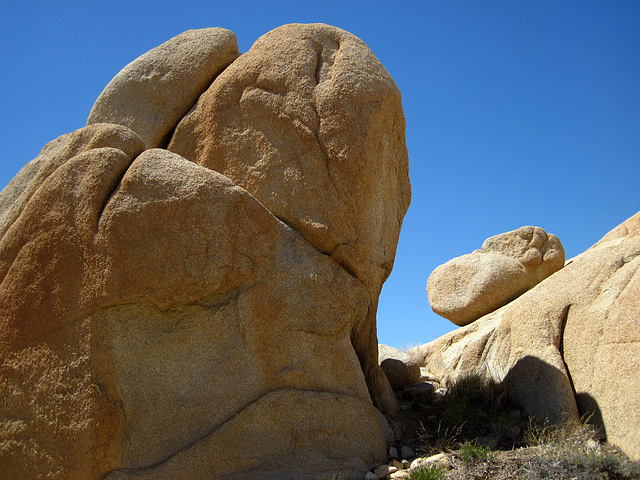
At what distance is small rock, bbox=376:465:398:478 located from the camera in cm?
577

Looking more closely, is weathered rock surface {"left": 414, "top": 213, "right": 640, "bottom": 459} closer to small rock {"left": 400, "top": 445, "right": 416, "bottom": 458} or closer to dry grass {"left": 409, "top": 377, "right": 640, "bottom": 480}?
dry grass {"left": 409, "top": 377, "right": 640, "bottom": 480}

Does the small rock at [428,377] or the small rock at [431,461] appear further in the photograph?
the small rock at [428,377]

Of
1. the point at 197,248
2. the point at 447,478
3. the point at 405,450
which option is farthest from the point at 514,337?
the point at 197,248

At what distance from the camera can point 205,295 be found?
5883mm

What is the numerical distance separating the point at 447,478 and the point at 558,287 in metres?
3.55

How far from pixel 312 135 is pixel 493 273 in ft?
21.8

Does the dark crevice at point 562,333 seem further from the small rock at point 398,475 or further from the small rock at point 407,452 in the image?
the small rock at point 398,475

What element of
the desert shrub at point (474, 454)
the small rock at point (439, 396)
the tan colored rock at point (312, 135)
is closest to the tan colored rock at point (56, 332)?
the tan colored rock at point (312, 135)

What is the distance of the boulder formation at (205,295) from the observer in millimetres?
5535

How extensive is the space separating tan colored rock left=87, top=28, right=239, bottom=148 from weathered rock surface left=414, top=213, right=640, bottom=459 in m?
5.05

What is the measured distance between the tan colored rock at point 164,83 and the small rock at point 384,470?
174 inches

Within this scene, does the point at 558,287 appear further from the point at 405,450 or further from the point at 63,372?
the point at 63,372

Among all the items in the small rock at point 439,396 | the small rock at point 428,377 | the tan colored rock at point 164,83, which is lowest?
the small rock at point 439,396

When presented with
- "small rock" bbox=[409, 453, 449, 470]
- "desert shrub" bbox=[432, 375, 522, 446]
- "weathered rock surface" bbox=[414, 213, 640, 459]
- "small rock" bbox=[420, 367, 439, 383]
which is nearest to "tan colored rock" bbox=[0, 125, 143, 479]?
"small rock" bbox=[409, 453, 449, 470]
